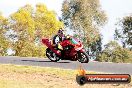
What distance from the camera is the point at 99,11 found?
6084 centimetres

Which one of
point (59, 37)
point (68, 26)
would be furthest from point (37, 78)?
point (68, 26)

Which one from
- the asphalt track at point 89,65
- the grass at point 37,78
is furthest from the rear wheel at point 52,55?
the grass at point 37,78

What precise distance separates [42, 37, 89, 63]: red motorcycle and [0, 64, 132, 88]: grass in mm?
759

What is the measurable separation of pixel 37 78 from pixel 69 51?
256 cm

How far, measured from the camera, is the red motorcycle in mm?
18594

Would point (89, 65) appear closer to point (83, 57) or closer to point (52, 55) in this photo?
point (83, 57)

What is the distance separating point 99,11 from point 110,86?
45413mm

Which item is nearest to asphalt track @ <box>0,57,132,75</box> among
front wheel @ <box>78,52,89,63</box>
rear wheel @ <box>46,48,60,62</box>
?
rear wheel @ <box>46,48,60,62</box>

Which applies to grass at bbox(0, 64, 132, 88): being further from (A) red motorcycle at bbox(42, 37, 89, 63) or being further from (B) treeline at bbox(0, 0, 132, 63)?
(B) treeline at bbox(0, 0, 132, 63)

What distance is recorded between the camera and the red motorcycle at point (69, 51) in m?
18.6

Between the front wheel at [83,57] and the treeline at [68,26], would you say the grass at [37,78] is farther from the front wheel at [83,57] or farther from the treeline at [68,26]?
the treeline at [68,26]

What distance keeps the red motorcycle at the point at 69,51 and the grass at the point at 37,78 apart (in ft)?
2.49

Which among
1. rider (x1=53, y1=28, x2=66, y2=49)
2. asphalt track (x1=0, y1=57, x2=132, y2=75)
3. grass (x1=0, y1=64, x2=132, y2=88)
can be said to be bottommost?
grass (x1=0, y1=64, x2=132, y2=88)

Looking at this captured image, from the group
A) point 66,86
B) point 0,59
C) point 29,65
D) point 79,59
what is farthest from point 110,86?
point 0,59
